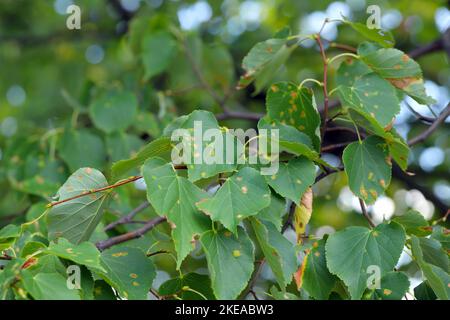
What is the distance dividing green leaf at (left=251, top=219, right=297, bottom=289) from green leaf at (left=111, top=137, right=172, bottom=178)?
9.7 inches

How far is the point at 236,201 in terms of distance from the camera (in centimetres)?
125

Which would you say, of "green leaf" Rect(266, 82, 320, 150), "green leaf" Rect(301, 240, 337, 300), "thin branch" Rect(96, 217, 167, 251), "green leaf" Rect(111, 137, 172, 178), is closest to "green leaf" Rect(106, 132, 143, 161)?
"thin branch" Rect(96, 217, 167, 251)

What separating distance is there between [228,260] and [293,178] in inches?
9.7

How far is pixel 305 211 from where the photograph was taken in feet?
4.77

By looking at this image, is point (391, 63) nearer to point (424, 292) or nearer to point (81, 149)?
point (424, 292)

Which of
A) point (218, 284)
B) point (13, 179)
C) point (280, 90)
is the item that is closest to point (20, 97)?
point (13, 179)

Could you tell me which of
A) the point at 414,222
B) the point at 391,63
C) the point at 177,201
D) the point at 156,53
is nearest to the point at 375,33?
the point at 391,63

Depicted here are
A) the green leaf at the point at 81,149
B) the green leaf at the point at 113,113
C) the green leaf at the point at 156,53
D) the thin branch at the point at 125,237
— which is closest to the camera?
the thin branch at the point at 125,237

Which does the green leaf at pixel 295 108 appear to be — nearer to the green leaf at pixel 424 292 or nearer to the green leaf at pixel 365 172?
the green leaf at pixel 365 172

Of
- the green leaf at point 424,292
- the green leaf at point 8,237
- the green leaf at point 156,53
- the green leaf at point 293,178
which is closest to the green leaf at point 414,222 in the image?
the green leaf at point 424,292

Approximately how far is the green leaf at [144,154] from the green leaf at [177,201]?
58 millimetres

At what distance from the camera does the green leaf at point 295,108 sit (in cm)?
153

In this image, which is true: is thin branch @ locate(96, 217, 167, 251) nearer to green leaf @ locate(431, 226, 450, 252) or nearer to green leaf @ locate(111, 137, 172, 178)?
green leaf @ locate(111, 137, 172, 178)

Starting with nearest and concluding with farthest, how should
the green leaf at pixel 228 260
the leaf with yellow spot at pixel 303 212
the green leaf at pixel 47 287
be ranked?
the green leaf at pixel 47 287 < the green leaf at pixel 228 260 < the leaf with yellow spot at pixel 303 212
